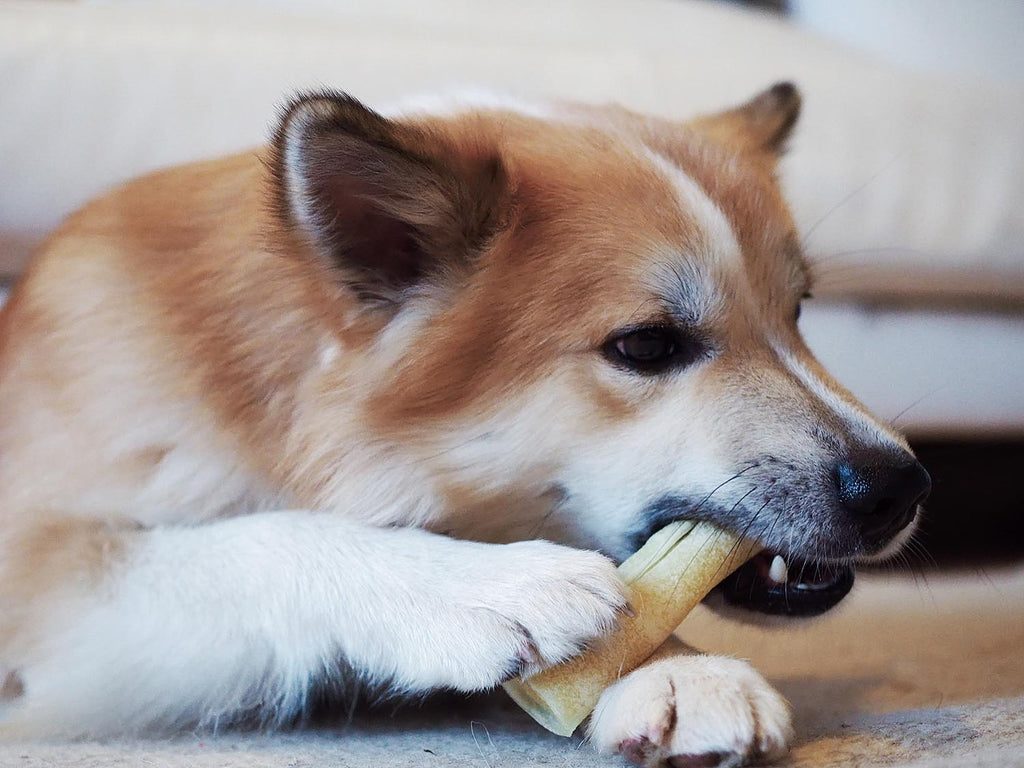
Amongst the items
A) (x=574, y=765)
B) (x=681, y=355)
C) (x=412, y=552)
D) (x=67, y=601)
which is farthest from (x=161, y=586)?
(x=681, y=355)

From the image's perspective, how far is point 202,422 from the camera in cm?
102

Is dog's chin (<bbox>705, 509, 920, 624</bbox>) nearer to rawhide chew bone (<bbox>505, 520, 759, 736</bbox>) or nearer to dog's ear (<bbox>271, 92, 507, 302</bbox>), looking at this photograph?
rawhide chew bone (<bbox>505, 520, 759, 736</bbox>)

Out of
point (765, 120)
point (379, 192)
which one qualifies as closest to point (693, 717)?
point (379, 192)

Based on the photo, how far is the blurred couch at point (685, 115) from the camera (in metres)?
1.37

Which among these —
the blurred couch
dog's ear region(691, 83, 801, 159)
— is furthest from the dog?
the blurred couch

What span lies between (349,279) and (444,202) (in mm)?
115

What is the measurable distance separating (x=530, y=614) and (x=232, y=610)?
287mm

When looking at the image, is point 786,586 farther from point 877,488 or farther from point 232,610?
point 232,610

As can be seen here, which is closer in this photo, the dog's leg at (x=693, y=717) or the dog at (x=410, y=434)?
the dog's leg at (x=693, y=717)

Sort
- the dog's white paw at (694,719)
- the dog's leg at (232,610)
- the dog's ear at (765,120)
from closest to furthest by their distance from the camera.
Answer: the dog's white paw at (694,719) → the dog's leg at (232,610) → the dog's ear at (765,120)

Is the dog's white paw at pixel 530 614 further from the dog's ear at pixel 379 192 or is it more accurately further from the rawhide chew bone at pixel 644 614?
the dog's ear at pixel 379 192

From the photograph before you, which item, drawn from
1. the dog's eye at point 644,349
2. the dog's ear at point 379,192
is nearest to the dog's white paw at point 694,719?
the dog's eye at point 644,349

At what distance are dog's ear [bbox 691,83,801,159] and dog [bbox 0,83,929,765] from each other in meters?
0.26

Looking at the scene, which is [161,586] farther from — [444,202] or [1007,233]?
[1007,233]
